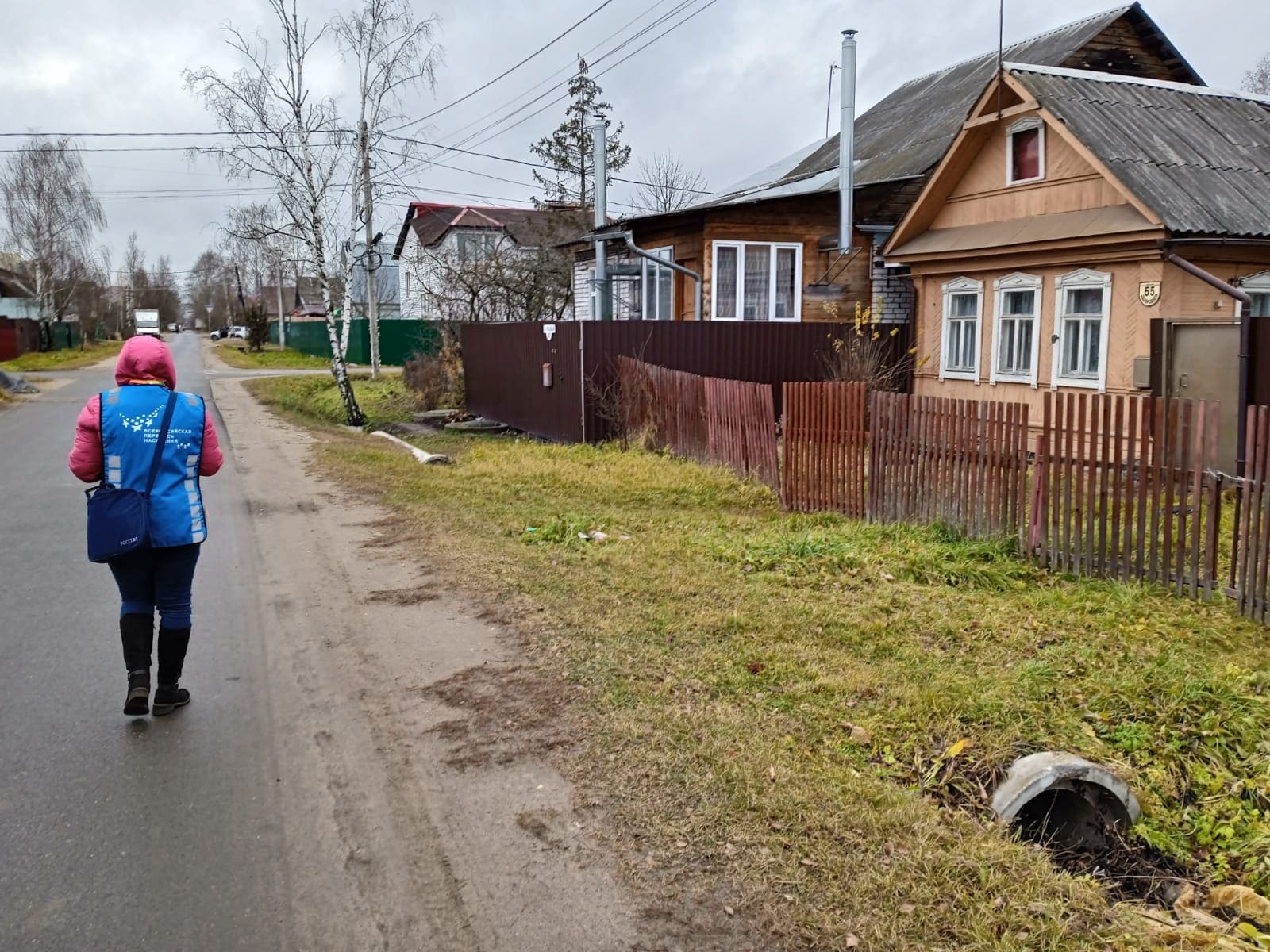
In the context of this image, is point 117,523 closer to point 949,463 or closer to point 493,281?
point 949,463

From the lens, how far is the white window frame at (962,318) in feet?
50.5

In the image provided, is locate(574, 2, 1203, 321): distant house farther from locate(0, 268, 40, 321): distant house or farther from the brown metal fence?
locate(0, 268, 40, 321): distant house

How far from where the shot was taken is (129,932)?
10.0 ft

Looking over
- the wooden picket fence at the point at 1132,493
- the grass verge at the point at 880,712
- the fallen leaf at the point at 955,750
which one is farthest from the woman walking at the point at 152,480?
the wooden picket fence at the point at 1132,493

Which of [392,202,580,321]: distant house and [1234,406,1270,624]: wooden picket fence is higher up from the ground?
[392,202,580,321]: distant house

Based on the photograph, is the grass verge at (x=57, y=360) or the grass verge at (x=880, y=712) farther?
the grass verge at (x=57, y=360)

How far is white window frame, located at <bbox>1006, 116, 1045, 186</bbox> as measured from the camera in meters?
13.8

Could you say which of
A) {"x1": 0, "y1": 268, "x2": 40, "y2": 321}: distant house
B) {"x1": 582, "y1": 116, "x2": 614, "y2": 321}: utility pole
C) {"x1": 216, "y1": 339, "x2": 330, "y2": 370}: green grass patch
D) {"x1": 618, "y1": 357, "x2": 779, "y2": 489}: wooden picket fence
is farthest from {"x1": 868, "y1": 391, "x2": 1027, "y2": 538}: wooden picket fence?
{"x1": 0, "y1": 268, "x2": 40, "y2": 321}: distant house

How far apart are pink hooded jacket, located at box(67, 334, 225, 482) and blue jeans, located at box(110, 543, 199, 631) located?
40 centimetres

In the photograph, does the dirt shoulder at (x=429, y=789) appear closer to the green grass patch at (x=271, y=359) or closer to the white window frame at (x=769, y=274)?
the white window frame at (x=769, y=274)

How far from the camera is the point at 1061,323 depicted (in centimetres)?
1371

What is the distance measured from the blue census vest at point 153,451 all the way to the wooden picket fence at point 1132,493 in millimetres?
5627

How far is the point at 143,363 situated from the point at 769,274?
14.8m

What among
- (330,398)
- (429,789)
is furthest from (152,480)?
(330,398)
